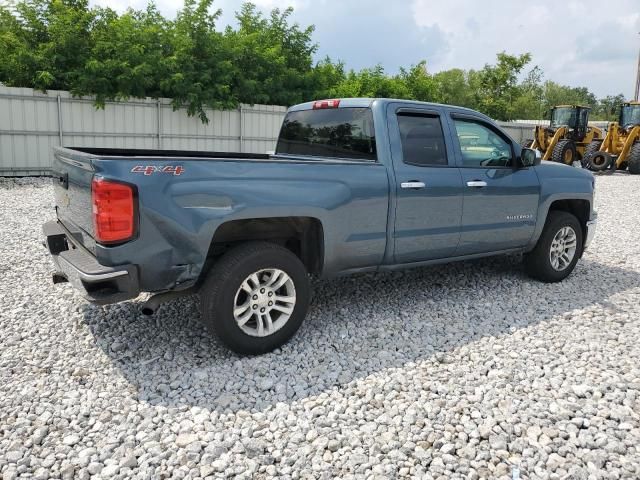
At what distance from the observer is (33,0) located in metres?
13.9

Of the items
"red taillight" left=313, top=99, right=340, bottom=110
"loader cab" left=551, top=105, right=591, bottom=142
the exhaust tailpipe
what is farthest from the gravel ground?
"loader cab" left=551, top=105, right=591, bottom=142

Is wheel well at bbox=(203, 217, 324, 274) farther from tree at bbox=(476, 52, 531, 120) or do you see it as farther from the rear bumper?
tree at bbox=(476, 52, 531, 120)

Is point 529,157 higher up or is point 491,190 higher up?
point 529,157

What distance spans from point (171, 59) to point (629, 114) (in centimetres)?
1715

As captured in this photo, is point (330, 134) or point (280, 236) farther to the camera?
point (330, 134)

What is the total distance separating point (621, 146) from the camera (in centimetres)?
2078

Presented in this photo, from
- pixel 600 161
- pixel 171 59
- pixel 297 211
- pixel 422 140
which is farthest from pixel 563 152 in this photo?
pixel 297 211

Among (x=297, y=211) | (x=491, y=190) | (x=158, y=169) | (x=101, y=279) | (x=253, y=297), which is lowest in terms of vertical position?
(x=253, y=297)

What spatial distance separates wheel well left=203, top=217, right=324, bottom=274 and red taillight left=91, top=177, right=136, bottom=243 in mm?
629

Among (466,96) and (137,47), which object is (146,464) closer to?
Result: (137,47)

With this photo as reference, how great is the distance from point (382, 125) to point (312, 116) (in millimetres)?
869

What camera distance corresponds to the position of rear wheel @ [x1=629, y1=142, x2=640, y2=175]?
65.6 feet

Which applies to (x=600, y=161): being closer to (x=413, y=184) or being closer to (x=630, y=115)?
(x=630, y=115)

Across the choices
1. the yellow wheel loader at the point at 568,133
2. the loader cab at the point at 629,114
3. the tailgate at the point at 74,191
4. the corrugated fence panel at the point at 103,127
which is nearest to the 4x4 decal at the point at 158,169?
the tailgate at the point at 74,191
